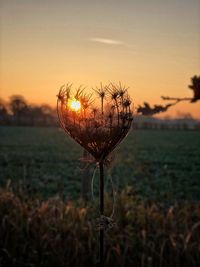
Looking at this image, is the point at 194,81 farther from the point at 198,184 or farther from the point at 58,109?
the point at 198,184

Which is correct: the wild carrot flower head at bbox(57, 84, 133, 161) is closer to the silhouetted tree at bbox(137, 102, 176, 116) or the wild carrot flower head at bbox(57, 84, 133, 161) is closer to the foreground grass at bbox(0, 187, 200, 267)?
the silhouetted tree at bbox(137, 102, 176, 116)

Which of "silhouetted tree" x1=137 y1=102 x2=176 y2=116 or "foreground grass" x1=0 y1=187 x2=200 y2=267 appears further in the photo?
"foreground grass" x1=0 y1=187 x2=200 y2=267

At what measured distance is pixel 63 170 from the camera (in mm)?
20812

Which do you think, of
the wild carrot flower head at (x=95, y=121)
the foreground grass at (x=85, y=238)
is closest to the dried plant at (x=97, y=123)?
the wild carrot flower head at (x=95, y=121)

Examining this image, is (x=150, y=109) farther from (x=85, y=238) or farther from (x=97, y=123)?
(x=85, y=238)

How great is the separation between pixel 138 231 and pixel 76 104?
451 centimetres

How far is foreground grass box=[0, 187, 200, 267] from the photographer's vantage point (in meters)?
4.59

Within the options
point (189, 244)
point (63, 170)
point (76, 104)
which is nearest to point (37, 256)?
point (189, 244)

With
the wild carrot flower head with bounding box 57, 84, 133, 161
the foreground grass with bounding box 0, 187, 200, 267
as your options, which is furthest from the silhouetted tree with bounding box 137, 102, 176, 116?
the foreground grass with bounding box 0, 187, 200, 267

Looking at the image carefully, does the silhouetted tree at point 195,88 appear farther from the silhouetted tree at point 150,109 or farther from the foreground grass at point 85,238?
the foreground grass at point 85,238

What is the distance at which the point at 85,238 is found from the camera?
5094mm

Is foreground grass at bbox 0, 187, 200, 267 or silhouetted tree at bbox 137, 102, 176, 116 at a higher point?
silhouetted tree at bbox 137, 102, 176, 116

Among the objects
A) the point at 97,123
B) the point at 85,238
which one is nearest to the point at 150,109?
the point at 97,123

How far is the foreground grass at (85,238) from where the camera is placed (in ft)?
15.1
